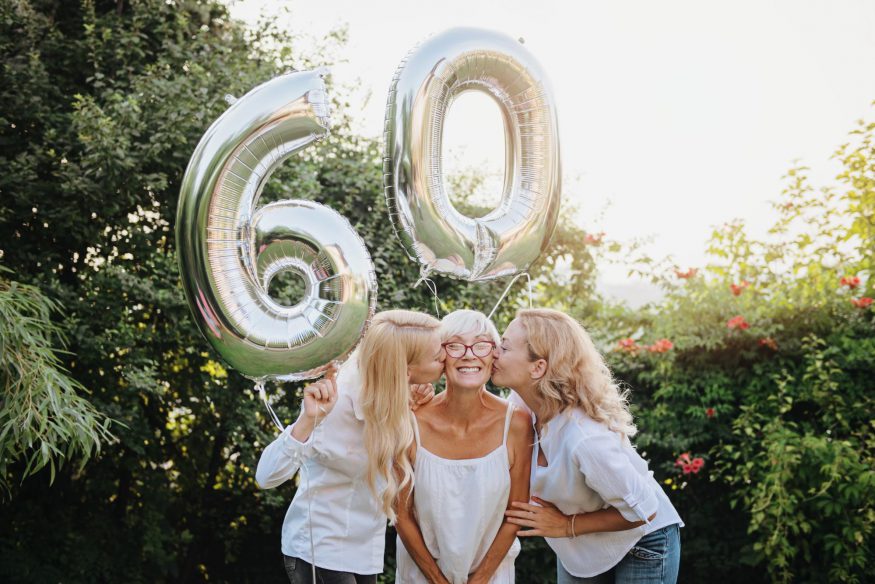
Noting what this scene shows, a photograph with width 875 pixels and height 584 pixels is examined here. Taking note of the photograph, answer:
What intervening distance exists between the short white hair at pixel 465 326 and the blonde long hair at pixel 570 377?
13 cm

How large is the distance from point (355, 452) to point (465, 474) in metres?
0.35

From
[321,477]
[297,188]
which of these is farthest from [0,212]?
[321,477]

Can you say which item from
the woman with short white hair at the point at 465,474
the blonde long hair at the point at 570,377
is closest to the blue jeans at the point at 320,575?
the woman with short white hair at the point at 465,474

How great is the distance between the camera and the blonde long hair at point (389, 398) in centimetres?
253

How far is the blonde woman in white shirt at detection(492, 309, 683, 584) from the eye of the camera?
2549 millimetres

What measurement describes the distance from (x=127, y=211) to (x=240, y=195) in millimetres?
3031

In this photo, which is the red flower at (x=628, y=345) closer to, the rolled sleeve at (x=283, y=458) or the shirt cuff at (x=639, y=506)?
the shirt cuff at (x=639, y=506)

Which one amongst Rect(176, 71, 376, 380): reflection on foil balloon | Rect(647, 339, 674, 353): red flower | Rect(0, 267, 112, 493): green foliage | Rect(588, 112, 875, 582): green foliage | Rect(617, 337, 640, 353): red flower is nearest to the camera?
Rect(176, 71, 376, 380): reflection on foil balloon

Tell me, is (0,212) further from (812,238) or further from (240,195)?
(812,238)

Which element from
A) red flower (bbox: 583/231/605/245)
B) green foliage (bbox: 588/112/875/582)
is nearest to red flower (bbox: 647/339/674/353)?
green foliage (bbox: 588/112/875/582)

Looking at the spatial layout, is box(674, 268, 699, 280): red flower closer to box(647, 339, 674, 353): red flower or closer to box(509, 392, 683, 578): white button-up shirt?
box(647, 339, 674, 353): red flower

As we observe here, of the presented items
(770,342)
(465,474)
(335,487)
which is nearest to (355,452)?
(335,487)

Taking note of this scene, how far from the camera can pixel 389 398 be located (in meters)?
2.54

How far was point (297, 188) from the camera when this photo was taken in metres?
4.88
